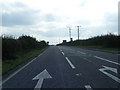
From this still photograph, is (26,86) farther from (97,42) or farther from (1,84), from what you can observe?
(97,42)

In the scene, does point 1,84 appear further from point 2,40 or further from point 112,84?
point 2,40

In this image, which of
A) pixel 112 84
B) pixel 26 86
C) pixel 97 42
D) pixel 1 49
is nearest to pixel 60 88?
pixel 26 86

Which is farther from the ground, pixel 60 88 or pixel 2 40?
pixel 2 40

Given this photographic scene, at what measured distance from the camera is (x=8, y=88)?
30.2 feet

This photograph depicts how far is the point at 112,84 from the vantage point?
9.65 metres

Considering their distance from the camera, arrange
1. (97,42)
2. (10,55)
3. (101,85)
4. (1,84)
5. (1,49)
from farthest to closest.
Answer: (97,42), (10,55), (1,49), (1,84), (101,85)

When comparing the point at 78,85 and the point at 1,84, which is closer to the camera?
the point at 78,85

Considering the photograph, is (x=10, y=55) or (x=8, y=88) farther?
(x=10, y=55)

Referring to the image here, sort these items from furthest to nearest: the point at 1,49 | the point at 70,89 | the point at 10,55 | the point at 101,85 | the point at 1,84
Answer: the point at 10,55, the point at 1,49, the point at 1,84, the point at 101,85, the point at 70,89

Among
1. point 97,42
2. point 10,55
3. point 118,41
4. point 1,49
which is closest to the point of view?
point 1,49

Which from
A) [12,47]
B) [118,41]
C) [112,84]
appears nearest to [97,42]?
[118,41]

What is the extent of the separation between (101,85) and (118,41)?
1927 inches

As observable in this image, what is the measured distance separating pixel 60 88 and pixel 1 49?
49.1 feet

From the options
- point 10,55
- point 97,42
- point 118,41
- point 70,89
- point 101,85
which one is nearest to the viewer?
point 70,89
